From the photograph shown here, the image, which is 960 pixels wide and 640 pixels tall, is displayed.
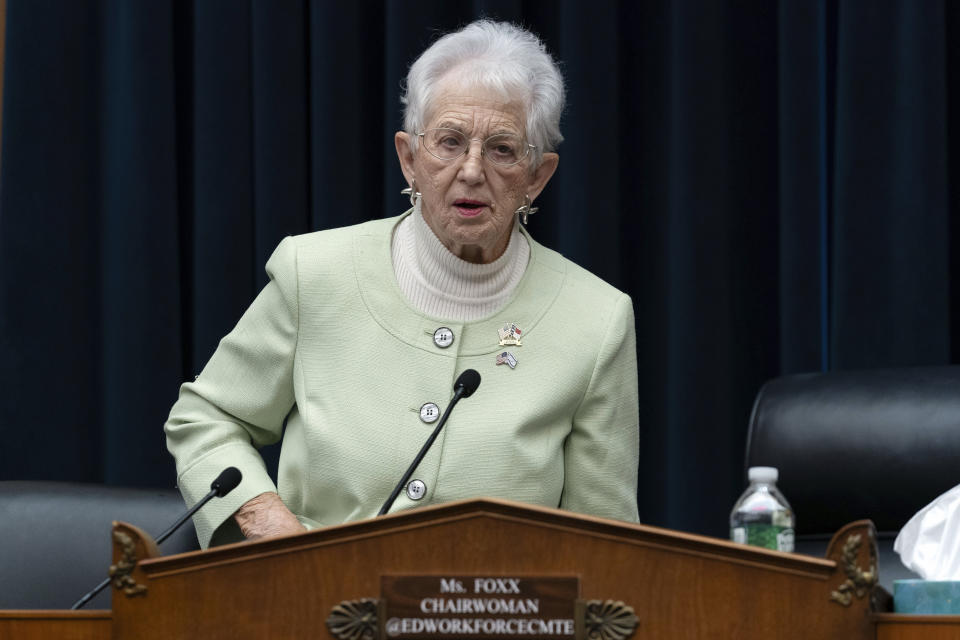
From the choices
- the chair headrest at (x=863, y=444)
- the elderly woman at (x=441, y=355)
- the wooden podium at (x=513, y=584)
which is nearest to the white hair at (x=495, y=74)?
the elderly woman at (x=441, y=355)

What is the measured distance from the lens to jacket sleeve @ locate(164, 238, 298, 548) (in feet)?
7.18

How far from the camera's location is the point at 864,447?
2.49 metres

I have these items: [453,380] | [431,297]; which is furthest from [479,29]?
[453,380]

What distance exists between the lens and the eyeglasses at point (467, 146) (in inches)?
88.4

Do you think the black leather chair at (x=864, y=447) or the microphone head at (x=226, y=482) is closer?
the microphone head at (x=226, y=482)

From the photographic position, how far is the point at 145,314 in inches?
131

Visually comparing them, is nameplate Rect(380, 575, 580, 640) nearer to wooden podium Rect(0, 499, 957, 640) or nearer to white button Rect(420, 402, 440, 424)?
wooden podium Rect(0, 499, 957, 640)

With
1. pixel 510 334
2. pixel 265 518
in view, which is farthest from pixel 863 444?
pixel 265 518

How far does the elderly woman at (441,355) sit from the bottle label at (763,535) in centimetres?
52

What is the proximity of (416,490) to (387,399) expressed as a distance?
157 mm

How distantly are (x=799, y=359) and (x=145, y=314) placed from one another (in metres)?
1.52

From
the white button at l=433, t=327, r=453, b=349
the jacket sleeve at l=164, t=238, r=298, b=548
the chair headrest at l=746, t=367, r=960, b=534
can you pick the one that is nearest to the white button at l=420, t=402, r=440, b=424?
the white button at l=433, t=327, r=453, b=349

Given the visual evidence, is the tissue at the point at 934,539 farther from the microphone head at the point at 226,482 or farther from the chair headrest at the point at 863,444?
the microphone head at the point at 226,482

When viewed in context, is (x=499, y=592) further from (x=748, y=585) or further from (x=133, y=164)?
(x=133, y=164)
